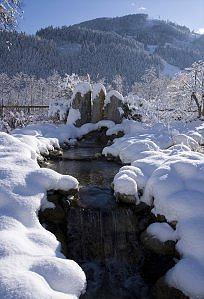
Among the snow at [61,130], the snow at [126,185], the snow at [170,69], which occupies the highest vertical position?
the snow at [170,69]

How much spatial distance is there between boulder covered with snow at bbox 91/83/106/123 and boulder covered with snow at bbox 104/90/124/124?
16.5 inches

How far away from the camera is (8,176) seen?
7781mm

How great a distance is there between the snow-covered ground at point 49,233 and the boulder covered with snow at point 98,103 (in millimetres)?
11079

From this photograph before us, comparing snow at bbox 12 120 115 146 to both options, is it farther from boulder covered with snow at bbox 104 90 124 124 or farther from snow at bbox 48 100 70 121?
snow at bbox 48 100 70 121

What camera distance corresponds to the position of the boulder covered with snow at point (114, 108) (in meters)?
21.5

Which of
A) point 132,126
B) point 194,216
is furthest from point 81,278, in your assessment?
point 132,126

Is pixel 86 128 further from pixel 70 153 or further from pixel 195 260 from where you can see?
pixel 195 260

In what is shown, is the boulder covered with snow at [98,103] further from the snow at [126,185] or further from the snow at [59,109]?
the snow at [126,185]

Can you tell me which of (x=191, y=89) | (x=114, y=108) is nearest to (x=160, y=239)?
(x=114, y=108)

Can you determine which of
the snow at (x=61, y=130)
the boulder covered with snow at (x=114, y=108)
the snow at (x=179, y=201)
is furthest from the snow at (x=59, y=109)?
the snow at (x=179, y=201)

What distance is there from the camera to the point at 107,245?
7.88 metres

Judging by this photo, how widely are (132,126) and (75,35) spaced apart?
179 metres

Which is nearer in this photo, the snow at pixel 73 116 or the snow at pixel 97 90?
the snow at pixel 73 116

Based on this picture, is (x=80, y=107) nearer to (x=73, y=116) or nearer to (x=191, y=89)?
(x=73, y=116)
